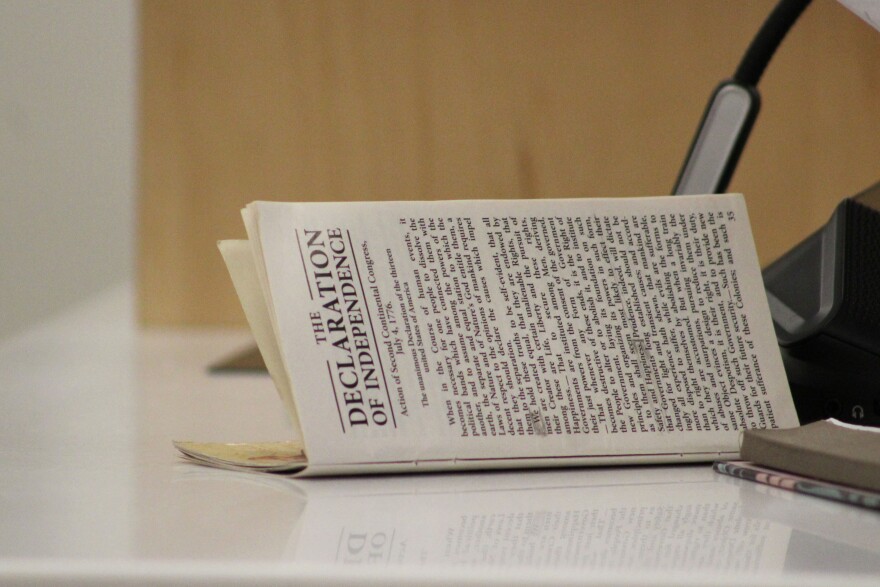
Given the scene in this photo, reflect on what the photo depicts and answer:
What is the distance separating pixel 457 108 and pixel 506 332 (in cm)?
157

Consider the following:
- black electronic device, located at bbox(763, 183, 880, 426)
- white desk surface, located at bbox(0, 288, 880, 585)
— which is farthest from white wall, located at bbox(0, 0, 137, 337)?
black electronic device, located at bbox(763, 183, 880, 426)

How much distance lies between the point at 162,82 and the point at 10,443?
5.13ft

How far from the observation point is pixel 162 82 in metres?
1.95

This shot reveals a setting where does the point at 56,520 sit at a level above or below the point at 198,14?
below

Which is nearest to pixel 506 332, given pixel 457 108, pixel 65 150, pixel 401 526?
pixel 401 526

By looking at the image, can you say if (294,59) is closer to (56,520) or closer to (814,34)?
(814,34)

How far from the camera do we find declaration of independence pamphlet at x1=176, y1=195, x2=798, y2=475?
0.38m

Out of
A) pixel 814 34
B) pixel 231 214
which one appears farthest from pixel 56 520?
pixel 814 34

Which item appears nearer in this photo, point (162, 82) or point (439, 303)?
point (439, 303)

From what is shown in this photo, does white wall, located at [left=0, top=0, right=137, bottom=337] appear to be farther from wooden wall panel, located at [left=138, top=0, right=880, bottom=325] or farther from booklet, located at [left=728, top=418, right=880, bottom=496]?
booklet, located at [left=728, top=418, right=880, bottom=496]

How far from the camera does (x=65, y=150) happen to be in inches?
74.8

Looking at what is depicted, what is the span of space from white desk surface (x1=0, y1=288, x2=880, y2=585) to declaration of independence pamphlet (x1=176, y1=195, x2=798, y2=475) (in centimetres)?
2

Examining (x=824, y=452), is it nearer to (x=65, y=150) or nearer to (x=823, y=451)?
(x=823, y=451)

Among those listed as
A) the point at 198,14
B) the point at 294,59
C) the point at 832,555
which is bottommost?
the point at 832,555
